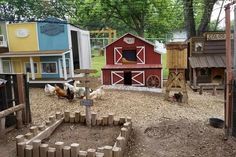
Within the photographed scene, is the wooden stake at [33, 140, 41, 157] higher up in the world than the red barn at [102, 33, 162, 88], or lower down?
lower down

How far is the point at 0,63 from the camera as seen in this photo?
Answer: 1134 cm

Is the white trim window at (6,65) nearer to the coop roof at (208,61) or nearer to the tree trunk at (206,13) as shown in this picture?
the coop roof at (208,61)

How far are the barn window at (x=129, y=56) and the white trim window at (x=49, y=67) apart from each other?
9.32 feet

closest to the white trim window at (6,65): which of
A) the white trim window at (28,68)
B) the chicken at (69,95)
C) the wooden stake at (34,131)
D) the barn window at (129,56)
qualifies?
the white trim window at (28,68)

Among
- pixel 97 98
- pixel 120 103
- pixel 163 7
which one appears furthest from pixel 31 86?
pixel 163 7

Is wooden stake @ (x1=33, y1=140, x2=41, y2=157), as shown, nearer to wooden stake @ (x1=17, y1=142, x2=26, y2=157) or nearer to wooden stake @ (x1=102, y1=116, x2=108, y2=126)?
wooden stake @ (x1=17, y1=142, x2=26, y2=157)

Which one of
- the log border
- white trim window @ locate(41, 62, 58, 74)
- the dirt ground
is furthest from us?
white trim window @ locate(41, 62, 58, 74)

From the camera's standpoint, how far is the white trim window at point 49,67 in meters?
11.0

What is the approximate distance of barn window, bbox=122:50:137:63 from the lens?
1184 cm

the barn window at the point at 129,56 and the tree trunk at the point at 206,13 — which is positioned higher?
the tree trunk at the point at 206,13

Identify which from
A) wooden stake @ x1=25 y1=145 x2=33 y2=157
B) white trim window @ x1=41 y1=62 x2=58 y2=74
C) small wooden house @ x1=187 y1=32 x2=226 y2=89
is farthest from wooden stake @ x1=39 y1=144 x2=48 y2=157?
small wooden house @ x1=187 y1=32 x2=226 y2=89

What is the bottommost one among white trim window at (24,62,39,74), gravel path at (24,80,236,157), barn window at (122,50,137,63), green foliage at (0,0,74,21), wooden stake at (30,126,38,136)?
gravel path at (24,80,236,157)

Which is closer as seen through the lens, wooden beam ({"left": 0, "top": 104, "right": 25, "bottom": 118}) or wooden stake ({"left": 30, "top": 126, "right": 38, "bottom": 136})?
wooden stake ({"left": 30, "top": 126, "right": 38, "bottom": 136})

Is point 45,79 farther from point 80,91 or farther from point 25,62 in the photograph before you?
point 80,91
